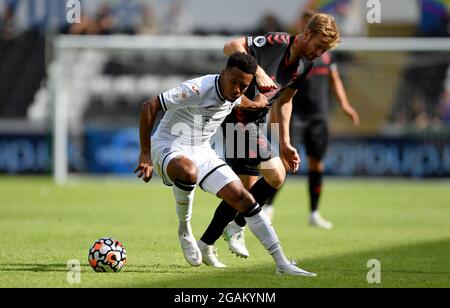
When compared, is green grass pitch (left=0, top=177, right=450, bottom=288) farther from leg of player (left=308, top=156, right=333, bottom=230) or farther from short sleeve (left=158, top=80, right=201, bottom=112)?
short sleeve (left=158, top=80, right=201, bottom=112)

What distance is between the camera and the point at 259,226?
22.7ft

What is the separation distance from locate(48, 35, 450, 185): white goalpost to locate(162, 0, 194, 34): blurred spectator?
192 cm

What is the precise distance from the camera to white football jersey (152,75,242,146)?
704 centimetres

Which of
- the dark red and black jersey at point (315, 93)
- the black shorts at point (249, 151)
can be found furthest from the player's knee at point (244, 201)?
the dark red and black jersey at point (315, 93)

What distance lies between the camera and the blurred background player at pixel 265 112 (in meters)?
7.45

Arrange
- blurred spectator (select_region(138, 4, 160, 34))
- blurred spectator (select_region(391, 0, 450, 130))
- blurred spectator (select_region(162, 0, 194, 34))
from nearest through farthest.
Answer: blurred spectator (select_region(391, 0, 450, 130))
blurred spectator (select_region(138, 4, 160, 34))
blurred spectator (select_region(162, 0, 194, 34))

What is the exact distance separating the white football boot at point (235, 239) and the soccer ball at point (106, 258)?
4.10 ft

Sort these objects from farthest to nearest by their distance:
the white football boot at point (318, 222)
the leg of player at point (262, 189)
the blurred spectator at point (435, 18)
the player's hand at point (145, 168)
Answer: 1. the blurred spectator at point (435, 18)
2. the white football boot at point (318, 222)
3. the leg of player at point (262, 189)
4. the player's hand at point (145, 168)

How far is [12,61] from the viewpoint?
2194 centimetres

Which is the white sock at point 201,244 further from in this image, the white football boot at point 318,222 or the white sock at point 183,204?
the white football boot at point 318,222

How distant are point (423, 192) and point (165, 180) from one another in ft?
33.3

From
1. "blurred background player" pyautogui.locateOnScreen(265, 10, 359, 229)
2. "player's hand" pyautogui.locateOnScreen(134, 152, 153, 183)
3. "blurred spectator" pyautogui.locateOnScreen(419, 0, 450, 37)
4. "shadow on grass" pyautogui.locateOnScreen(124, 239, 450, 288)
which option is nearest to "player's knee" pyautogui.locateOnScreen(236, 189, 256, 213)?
"shadow on grass" pyautogui.locateOnScreen(124, 239, 450, 288)
